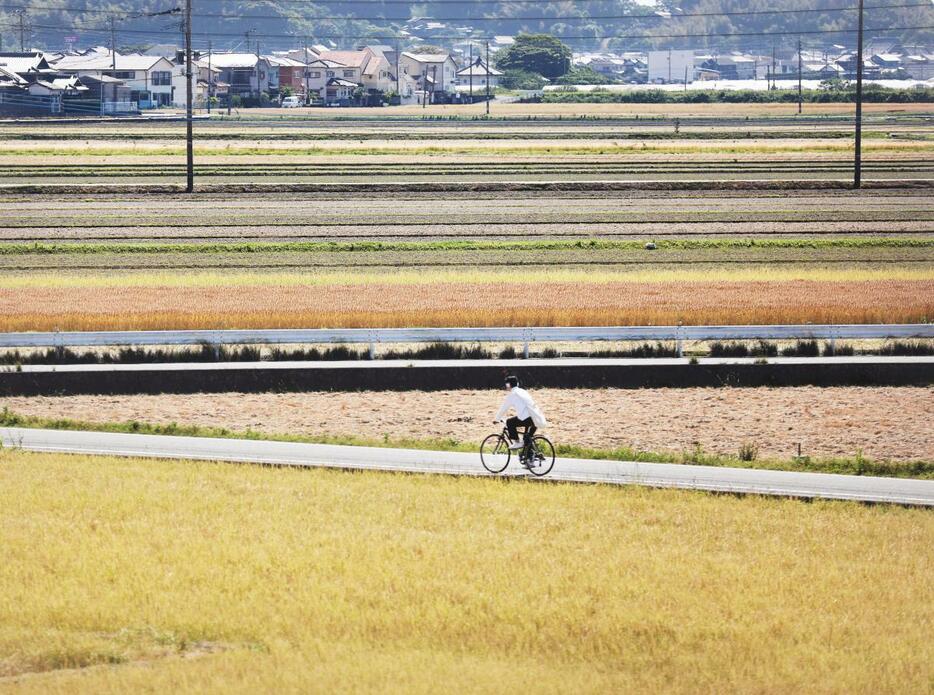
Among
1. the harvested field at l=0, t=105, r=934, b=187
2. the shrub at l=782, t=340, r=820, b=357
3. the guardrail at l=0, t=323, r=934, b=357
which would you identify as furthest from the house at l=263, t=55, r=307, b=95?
the shrub at l=782, t=340, r=820, b=357

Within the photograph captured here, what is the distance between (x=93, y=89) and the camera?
15925 centimetres

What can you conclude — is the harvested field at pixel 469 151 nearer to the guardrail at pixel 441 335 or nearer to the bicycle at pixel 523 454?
the guardrail at pixel 441 335

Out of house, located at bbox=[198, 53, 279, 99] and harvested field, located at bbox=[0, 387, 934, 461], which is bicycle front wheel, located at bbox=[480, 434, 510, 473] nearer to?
harvested field, located at bbox=[0, 387, 934, 461]

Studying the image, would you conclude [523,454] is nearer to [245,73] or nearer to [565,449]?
[565,449]

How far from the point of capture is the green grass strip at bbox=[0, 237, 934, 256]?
173ft

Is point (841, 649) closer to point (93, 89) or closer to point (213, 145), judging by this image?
point (213, 145)

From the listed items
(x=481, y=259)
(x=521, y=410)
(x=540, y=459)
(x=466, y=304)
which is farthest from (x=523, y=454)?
(x=481, y=259)

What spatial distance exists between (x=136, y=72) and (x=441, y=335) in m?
144

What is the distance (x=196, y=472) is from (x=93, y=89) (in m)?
144

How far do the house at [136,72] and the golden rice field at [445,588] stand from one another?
14814cm

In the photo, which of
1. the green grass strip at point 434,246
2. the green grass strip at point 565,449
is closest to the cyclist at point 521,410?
the green grass strip at point 565,449

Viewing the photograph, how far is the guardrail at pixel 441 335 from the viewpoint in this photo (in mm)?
34844

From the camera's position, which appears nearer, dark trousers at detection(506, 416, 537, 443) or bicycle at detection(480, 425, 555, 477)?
dark trousers at detection(506, 416, 537, 443)

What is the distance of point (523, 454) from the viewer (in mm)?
23906
